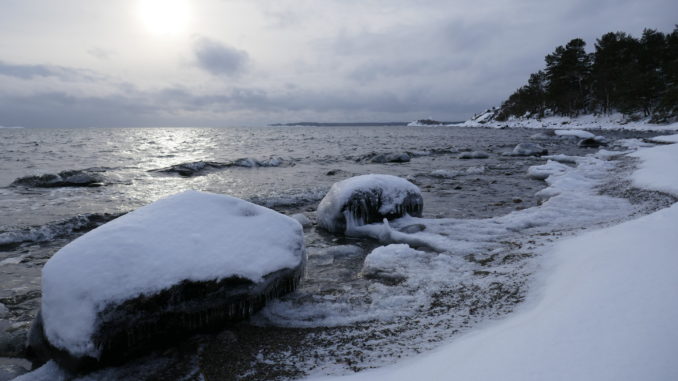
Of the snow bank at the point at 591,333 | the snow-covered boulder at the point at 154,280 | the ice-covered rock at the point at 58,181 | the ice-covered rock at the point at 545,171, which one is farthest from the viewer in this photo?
the ice-covered rock at the point at 545,171

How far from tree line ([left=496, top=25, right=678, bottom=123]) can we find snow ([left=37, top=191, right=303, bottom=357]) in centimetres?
5644

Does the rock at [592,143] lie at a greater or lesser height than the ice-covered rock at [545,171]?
greater

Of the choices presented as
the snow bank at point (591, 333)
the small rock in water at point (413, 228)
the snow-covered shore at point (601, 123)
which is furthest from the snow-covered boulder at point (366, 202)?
the snow-covered shore at point (601, 123)

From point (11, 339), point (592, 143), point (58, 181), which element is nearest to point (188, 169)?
point (58, 181)

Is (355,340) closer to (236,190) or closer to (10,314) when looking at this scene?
(10,314)

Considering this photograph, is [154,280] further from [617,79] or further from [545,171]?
[617,79]

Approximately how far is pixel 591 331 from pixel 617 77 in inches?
2800

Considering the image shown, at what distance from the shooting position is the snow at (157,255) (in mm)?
3137

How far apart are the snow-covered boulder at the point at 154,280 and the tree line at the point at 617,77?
5680 cm

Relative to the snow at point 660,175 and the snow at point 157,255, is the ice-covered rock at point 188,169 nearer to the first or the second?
the snow at point 157,255

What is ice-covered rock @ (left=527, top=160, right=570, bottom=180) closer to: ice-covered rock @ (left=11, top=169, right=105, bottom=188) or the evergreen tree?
ice-covered rock @ (left=11, top=169, right=105, bottom=188)

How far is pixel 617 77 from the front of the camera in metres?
56.4

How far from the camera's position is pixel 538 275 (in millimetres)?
3998

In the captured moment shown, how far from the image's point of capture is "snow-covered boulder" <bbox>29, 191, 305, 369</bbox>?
3.12 meters
